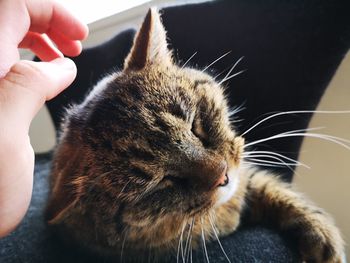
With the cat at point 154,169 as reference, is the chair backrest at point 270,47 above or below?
above

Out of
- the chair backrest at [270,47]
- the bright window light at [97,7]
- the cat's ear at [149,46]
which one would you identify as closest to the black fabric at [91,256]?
the chair backrest at [270,47]

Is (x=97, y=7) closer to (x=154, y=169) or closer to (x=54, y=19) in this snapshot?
(x=54, y=19)

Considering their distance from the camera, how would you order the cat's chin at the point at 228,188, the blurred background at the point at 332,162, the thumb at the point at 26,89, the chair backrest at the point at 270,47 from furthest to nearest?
the blurred background at the point at 332,162 → the chair backrest at the point at 270,47 → the cat's chin at the point at 228,188 → the thumb at the point at 26,89

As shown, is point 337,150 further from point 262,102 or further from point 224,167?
point 224,167

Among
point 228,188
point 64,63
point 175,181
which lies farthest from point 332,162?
point 64,63

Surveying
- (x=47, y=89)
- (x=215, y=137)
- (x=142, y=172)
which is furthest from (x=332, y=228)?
(x=47, y=89)

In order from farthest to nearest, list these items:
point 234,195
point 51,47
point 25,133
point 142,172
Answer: point 234,195 → point 51,47 → point 142,172 → point 25,133

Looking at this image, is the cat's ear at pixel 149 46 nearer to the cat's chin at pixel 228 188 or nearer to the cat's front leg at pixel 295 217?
the cat's chin at pixel 228 188
